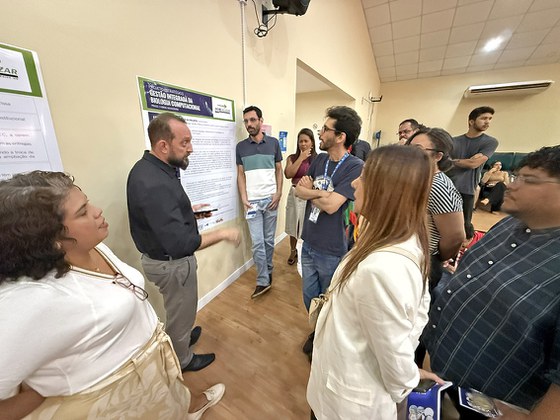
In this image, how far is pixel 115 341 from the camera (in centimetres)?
67

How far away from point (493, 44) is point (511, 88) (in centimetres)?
108

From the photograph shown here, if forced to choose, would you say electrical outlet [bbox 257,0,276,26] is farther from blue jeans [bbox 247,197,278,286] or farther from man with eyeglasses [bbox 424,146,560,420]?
man with eyeglasses [bbox 424,146,560,420]

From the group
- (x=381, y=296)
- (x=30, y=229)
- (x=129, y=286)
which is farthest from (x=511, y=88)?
(x=30, y=229)

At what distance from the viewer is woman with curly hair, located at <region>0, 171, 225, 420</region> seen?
507 millimetres

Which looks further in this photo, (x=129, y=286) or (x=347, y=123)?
(x=347, y=123)

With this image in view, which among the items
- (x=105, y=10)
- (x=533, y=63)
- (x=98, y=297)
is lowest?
(x=98, y=297)

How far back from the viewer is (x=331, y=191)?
1.30 metres

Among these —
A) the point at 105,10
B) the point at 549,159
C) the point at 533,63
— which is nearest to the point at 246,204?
the point at 105,10

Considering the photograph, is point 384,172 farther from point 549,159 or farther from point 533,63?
point 533,63

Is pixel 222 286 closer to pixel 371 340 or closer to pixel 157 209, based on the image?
pixel 157 209

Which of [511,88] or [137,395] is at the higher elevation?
[511,88]

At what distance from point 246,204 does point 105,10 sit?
4.90 feet

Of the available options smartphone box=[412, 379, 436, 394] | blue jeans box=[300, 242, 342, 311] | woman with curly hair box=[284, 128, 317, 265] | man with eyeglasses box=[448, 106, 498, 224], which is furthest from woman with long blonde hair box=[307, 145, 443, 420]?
man with eyeglasses box=[448, 106, 498, 224]

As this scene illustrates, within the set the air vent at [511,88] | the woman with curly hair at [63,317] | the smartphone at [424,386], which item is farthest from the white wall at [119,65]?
the air vent at [511,88]
